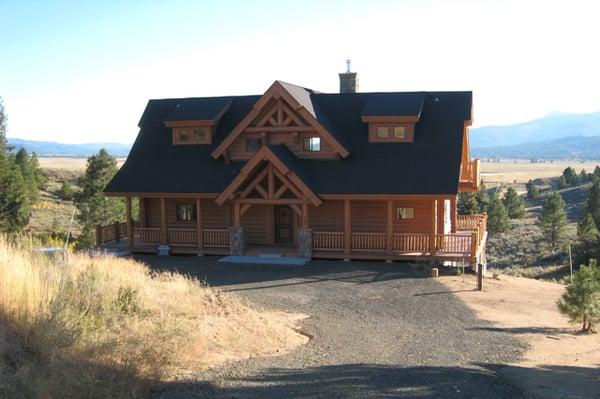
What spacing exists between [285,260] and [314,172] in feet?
12.1

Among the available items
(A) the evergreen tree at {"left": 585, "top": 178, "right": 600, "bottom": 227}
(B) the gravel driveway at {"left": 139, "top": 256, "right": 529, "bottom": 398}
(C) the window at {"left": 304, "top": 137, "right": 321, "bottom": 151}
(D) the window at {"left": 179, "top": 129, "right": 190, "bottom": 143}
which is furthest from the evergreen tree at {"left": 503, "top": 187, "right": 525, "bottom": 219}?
(D) the window at {"left": 179, "top": 129, "right": 190, "bottom": 143}

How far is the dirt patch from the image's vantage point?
9.47 m

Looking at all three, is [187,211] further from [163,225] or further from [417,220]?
[417,220]

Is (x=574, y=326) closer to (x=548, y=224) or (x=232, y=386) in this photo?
(x=232, y=386)

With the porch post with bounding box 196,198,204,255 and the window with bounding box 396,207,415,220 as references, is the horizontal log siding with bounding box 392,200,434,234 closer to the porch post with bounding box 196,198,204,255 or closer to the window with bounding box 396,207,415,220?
the window with bounding box 396,207,415,220

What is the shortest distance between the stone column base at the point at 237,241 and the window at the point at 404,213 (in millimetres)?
6222

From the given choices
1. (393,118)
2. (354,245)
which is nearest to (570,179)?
(393,118)

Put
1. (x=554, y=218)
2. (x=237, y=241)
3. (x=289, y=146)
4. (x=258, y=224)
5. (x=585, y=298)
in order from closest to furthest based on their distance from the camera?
(x=585, y=298), (x=237, y=241), (x=289, y=146), (x=258, y=224), (x=554, y=218)

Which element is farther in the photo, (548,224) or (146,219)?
(548,224)

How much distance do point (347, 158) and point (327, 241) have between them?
11.3 feet

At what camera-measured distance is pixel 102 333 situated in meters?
9.43

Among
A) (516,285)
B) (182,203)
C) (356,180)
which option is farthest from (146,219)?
(516,285)

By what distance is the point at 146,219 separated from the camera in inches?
1013

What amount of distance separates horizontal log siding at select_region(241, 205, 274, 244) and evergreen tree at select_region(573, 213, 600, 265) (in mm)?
23189
